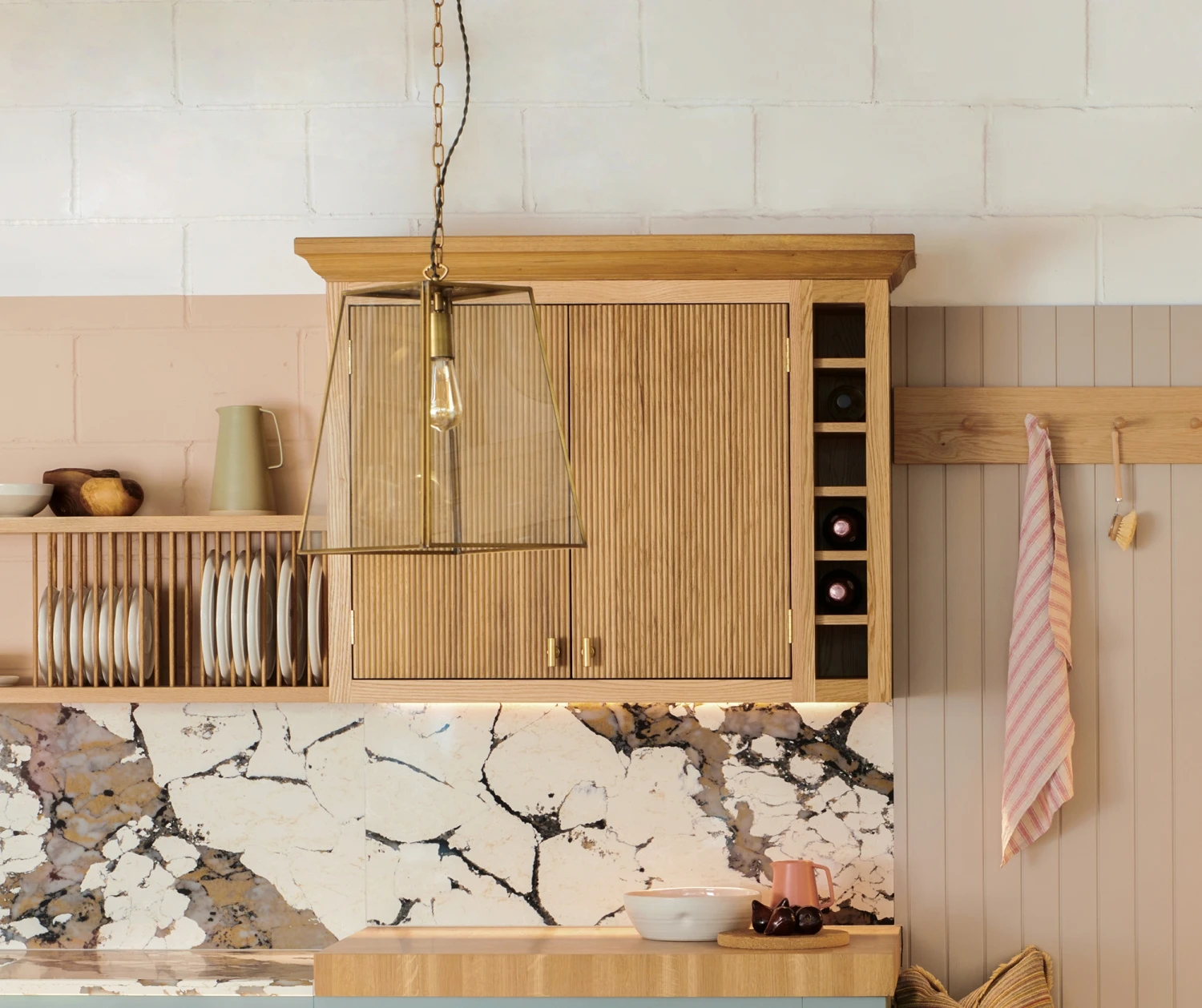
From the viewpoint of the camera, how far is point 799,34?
9.50ft

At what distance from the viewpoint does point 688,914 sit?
2.56m

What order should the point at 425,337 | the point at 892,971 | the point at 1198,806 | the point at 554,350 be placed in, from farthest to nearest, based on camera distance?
the point at 1198,806, the point at 554,350, the point at 892,971, the point at 425,337

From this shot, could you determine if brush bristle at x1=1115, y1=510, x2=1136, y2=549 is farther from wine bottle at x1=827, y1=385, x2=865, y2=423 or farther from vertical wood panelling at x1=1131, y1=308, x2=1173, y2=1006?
wine bottle at x1=827, y1=385, x2=865, y2=423

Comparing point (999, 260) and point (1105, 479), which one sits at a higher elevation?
point (999, 260)

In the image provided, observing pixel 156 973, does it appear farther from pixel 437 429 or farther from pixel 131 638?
pixel 437 429

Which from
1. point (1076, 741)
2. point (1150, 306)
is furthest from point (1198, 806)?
point (1150, 306)

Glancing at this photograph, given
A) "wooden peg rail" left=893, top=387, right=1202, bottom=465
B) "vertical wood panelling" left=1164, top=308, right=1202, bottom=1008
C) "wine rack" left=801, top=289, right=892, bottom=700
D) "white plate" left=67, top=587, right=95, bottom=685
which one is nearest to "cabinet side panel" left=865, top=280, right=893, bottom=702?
"wine rack" left=801, top=289, right=892, bottom=700

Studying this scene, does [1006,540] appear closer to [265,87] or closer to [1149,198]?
[1149,198]

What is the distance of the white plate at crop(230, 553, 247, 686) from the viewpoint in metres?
2.70

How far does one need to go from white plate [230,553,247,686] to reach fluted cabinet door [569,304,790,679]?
0.73m

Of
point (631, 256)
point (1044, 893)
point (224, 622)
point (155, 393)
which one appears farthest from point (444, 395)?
point (1044, 893)

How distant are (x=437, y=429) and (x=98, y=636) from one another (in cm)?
173

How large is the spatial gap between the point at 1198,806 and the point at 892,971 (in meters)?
0.85

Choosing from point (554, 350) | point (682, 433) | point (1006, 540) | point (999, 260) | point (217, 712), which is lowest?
point (217, 712)
